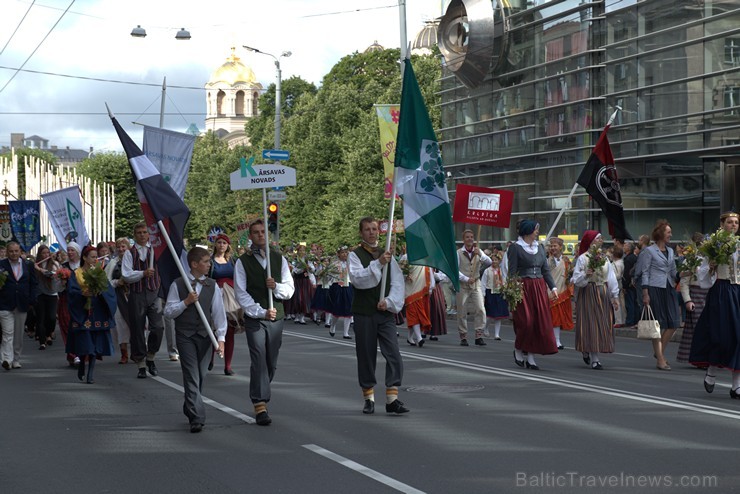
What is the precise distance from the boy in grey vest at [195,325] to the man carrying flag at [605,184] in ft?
32.9

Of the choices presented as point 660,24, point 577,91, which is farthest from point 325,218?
point 660,24

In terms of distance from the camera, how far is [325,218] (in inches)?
2446

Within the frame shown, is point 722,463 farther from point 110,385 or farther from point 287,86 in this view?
point 287,86

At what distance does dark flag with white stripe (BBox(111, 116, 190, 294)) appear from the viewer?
11.8m

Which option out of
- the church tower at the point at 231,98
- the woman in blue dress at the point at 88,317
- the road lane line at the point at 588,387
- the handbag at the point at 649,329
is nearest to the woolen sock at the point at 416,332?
the road lane line at the point at 588,387

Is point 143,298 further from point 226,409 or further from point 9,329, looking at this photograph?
point 226,409

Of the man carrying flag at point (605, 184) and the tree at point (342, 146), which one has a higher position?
the tree at point (342, 146)

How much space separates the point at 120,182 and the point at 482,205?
8786 cm

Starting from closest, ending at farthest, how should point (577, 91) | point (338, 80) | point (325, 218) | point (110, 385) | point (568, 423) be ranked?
point (568, 423) → point (110, 385) → point (577, 91) → point (325, 218) → point (338, 80)

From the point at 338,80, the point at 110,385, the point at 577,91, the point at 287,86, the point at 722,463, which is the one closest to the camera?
the point at 722,463

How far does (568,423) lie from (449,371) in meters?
5.15

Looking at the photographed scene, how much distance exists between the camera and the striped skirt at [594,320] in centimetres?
1575

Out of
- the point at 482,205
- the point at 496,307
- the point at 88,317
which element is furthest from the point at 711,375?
the point at 496,307

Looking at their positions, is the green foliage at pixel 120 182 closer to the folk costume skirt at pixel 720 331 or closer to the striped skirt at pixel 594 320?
the striped skirt at pixel 594 320
